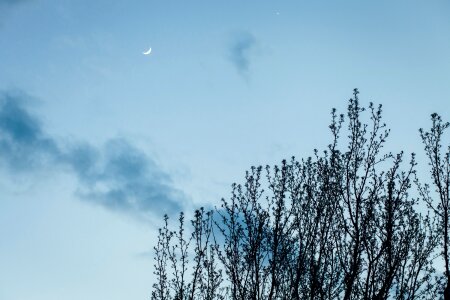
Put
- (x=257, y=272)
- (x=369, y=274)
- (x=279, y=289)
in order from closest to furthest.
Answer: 1. (x=369, y=274)
2. (x=257, y=272)
3. (x=279, y=289)

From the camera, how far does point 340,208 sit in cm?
941

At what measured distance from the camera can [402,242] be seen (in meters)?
9.86

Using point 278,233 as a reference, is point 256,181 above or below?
above

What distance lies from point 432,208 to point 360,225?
6.47 m

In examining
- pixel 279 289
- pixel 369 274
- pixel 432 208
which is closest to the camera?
pixel 369 274

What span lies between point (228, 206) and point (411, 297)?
592cm

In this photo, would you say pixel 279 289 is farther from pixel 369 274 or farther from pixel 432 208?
pixel 432 208

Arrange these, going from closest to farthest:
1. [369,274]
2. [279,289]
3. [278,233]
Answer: [369,274] < [278,233] < [279,289]

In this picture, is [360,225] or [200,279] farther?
[200,279]

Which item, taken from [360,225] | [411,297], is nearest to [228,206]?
[360,225]

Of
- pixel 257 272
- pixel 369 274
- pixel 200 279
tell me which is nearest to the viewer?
pixel 369 274

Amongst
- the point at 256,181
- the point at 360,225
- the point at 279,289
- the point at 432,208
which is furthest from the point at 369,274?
the point at 432,208

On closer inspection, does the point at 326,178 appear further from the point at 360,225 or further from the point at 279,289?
the point at 279,289

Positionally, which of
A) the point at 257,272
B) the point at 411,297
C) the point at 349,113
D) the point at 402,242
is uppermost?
the point at 349,113
